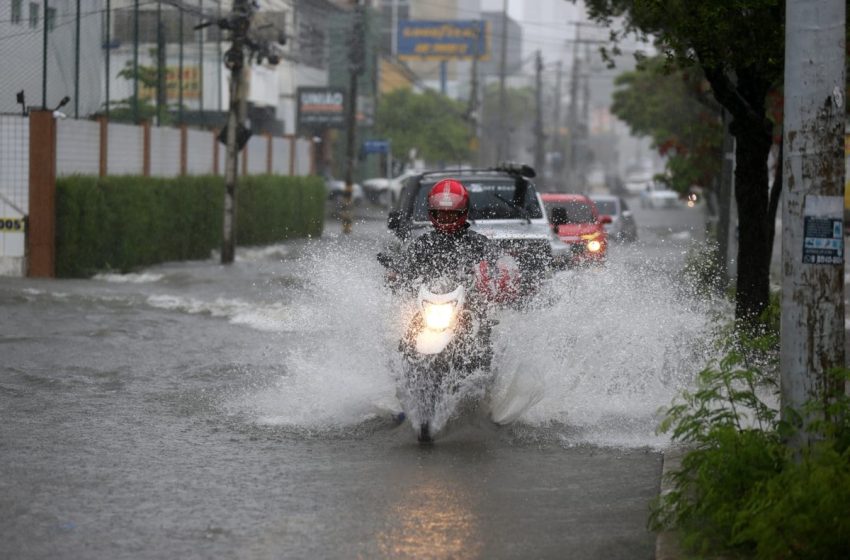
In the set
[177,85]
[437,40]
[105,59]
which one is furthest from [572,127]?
[105,59]

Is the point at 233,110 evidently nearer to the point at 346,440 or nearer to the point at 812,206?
the point at 346,440

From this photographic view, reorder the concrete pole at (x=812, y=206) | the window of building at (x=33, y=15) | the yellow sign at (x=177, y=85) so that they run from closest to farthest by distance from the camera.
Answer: the concrete pole at (x=812, y=206)
the window of building at (x=33, y=15)
the yellow sign at (x=177, y=85)

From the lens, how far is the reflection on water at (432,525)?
679 cm

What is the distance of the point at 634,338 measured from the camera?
11.2m

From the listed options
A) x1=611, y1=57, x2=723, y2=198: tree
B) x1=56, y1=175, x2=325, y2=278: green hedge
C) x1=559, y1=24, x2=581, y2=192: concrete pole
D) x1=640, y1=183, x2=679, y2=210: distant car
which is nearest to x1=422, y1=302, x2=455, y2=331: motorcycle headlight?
x1=611, y1=57, x2=723, y2=198: tree

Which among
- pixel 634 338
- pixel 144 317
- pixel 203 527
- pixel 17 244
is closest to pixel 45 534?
pixel 203 527

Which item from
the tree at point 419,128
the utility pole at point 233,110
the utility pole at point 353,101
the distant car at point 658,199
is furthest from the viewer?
the distant car at point 658,199

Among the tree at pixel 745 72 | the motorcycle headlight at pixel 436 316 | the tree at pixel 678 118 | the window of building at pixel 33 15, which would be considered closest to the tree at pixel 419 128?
the tree at pixel 678 118

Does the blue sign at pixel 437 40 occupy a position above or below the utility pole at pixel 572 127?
above

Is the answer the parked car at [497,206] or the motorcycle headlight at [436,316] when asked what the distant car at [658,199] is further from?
the motorcycle headlight at [436,316]

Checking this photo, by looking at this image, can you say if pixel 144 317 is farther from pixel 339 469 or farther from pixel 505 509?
pixel 505 509

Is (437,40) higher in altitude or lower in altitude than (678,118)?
higher

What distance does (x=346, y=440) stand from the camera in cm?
973

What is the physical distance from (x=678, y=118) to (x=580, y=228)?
22.5 meters
